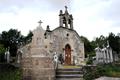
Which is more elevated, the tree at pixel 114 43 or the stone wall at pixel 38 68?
the tree at pixel 114 43

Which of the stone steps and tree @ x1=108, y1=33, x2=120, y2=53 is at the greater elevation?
tree @ x1=108, y1=33, x2=120, y2=53

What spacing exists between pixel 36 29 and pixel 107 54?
1137 centimetres

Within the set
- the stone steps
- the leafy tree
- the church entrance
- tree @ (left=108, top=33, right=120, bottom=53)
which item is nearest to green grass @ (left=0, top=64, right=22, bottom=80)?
the stone steps

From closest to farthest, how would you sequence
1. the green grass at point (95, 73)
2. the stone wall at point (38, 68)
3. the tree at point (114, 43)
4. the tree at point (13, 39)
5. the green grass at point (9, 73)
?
the stone wall at point (38, 68)
the green grass at point (9, 73)
the green grass at point (95, 73)
the tree at point (114, 43)
the tree at point (13, 39)

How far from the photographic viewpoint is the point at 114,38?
Result: 3647 cm

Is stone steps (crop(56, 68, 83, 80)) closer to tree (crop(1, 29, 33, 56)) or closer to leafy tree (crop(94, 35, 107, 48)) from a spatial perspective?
tree (crop(1, 29, 33, 56))

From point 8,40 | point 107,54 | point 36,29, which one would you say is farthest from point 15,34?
point 36,29

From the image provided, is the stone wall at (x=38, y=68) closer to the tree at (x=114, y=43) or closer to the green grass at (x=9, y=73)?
the green grass at (x=9, y=73)

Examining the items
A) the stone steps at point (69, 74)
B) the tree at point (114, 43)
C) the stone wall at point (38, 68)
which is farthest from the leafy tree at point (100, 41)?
the stone wall at point (38, 68)

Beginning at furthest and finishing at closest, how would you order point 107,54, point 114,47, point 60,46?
point 114,47 → point 60,46 → point 107,54

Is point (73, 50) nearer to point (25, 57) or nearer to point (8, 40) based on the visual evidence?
point (25, 57)

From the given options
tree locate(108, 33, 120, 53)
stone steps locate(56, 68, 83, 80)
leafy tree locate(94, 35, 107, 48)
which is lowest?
stone steps locate(56, 68, 83, 80)

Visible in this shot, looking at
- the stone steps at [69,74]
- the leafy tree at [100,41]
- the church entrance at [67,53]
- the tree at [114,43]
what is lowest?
the stone steps at [69,74]

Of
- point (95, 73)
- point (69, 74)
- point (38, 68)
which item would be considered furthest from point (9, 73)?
point (95, 73)
